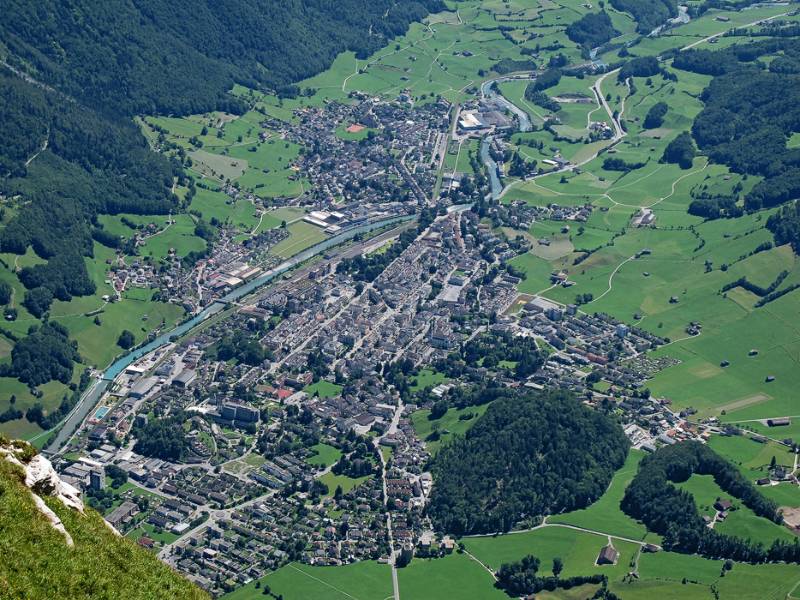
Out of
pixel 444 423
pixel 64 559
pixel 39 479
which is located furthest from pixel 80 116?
pixel 64 559

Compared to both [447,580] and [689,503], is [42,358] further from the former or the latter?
[689,503]

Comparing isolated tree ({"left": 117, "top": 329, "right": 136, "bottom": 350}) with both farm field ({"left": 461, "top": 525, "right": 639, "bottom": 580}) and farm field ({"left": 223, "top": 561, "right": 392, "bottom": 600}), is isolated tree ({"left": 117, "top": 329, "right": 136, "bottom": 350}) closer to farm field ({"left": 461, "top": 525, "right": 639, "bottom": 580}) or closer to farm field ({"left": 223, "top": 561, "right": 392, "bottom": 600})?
farm field ({"left": 223, "top": 561, "right": 392, "bottom": 600})

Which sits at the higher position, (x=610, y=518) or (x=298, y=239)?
(x=298, y=239)

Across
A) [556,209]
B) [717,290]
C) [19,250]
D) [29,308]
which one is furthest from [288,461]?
[556,209]

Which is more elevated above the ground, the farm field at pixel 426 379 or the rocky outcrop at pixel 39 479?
the rocky outcrop at pixel 39 479

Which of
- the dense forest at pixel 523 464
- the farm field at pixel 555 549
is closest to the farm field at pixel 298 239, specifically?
the dense forest at pixel 523 464

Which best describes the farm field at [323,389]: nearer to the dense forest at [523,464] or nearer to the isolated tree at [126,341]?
the dense forest at [523,464]
